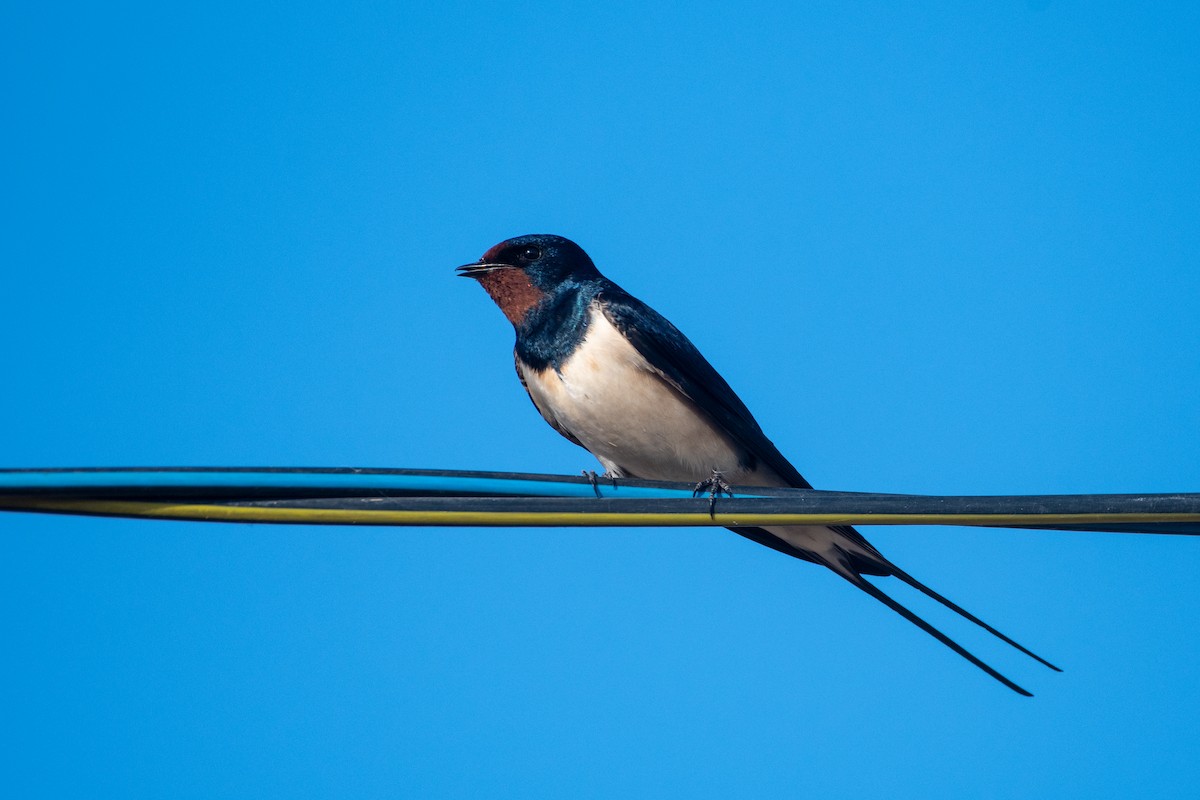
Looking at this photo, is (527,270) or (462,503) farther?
(527,270)

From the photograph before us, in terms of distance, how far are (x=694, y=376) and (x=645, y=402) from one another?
215mm

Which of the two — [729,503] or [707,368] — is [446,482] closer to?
[729,503]

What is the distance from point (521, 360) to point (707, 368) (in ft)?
2.27

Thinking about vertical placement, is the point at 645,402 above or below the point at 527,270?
below

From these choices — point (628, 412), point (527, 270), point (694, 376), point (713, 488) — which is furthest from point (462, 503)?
point (527, 270)

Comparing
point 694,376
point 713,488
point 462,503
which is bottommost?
point 462,503

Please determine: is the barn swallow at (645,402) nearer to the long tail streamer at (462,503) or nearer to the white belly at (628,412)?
the white belly at (628,412)

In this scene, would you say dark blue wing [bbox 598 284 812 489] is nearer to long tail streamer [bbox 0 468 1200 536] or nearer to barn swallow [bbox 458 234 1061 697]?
barn swallow [bbox 458 234 1061 697]

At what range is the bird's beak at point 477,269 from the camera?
551 cm

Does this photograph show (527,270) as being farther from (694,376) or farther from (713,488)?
(713,488)

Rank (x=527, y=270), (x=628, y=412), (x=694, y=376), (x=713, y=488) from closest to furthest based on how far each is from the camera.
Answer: (x=713, y=488) < (x=628, y=412) < (x=694, y=376) < (x=527, y=270)

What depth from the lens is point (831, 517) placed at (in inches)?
113

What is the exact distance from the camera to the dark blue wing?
5.01 metres

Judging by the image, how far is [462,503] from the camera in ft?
9.32
